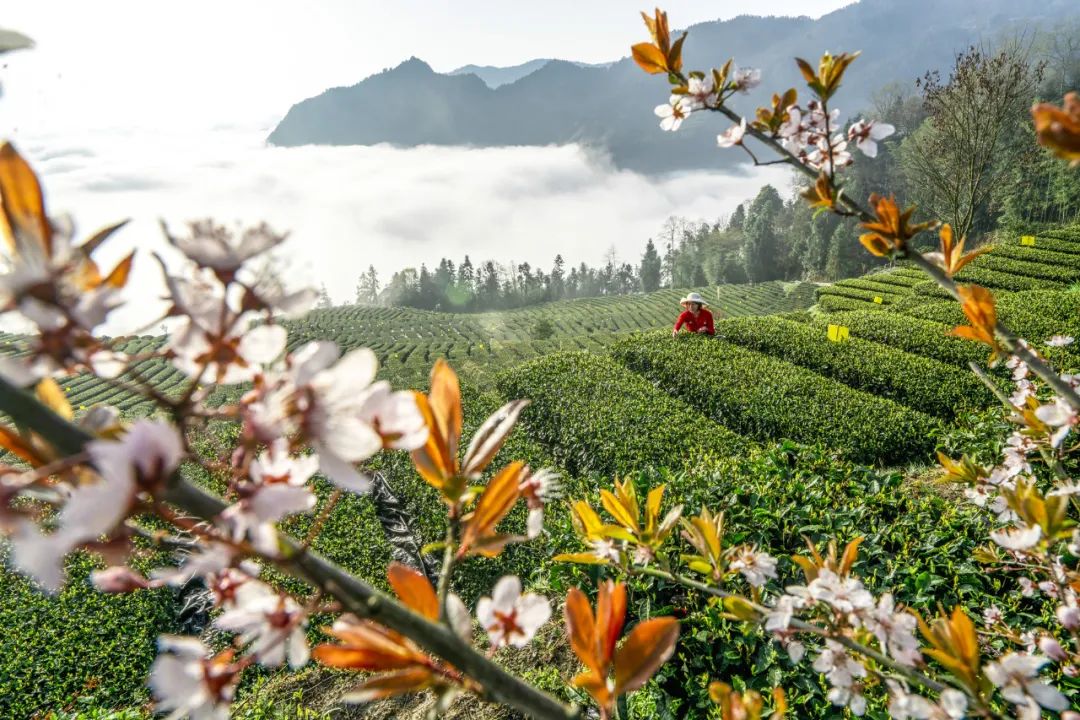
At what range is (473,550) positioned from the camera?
0.63 meters

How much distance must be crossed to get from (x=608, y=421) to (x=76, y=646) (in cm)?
583

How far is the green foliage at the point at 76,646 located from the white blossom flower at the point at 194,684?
5300mm

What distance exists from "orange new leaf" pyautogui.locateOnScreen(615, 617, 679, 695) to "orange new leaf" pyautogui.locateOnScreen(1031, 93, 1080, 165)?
0.61 meters

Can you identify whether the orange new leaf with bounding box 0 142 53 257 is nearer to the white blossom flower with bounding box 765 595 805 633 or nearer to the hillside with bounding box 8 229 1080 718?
the hillside with bounding box 8 229 1080 718

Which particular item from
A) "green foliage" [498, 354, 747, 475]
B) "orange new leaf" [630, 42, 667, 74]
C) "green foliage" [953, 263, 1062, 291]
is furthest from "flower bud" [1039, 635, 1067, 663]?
"green foliage" [953, 263, 1062, 291]

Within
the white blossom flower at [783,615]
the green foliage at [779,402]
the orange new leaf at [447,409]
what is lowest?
the green foliage at [779,402]

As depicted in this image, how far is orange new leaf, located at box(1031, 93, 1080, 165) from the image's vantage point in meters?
0.52

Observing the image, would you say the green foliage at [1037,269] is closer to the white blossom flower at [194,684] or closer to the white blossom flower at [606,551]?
the white blossom flower at [606,551]

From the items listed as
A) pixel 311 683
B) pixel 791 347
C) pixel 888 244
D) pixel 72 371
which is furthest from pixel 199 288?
pixel 791 347


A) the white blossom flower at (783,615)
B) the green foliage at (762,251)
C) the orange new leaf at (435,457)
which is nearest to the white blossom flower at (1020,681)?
the white blossom flower at (783,615)

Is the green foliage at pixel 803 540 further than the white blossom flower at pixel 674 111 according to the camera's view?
Yes

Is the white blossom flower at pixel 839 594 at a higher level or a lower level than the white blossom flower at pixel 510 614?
lower

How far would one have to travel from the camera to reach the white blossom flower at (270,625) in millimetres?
464

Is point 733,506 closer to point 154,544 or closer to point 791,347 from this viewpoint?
point 154,544
